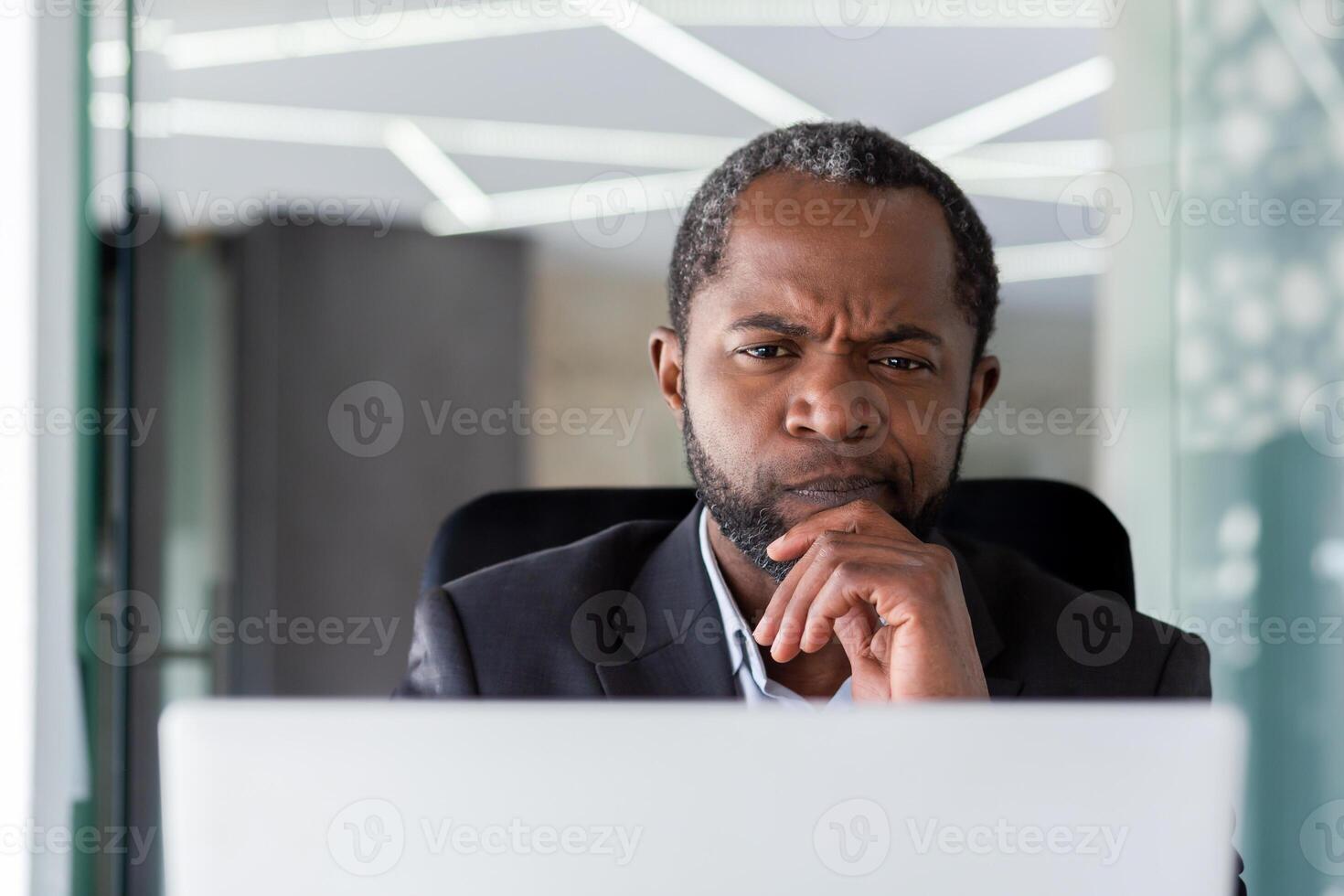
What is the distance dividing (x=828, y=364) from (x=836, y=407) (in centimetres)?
6

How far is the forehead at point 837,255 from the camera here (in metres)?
1.40

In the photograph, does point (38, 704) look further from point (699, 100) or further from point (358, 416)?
point (699, 100)

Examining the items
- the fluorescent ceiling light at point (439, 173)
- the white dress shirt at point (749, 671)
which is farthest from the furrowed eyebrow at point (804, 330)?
the fluorescent ceiling light at point (439, 173)

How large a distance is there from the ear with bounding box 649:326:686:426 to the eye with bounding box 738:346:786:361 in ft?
0.62

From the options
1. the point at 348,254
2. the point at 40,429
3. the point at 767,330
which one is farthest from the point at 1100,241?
the point at 40,429

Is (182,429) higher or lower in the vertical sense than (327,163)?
lower

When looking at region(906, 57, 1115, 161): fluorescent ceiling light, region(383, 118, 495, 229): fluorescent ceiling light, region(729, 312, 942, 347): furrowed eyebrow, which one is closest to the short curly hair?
region(729, 312, 942, 347): furrowed eyebrow

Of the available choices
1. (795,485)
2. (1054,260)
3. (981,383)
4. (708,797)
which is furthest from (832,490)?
(1054,260)

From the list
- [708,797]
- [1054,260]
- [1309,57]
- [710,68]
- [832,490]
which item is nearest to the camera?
[708,797]

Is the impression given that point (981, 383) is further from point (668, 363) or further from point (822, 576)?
point (822, 576)

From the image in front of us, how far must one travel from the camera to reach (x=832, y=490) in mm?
1388

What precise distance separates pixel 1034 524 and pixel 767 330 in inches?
18.9

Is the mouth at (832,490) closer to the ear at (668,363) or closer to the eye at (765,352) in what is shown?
the eye at (765,352)

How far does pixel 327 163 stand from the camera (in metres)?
2.76
